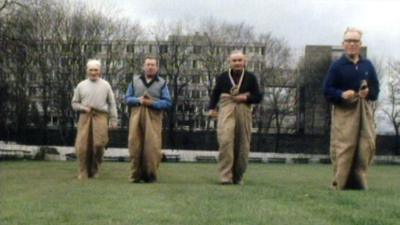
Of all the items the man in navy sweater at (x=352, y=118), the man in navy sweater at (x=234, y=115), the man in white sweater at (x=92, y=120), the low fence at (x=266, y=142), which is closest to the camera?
the man in navy sweater at (x=352, y=118)

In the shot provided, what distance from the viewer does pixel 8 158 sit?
31.2 m

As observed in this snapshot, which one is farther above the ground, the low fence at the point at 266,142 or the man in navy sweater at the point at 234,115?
the man in navy sweater at the point at 234,115

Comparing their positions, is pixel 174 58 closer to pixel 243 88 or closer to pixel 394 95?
pixel 394 95

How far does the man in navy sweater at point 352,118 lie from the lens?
10391 millimetres

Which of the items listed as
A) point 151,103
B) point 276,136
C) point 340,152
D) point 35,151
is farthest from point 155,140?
point 276,136

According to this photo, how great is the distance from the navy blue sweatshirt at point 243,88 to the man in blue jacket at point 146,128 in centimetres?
91

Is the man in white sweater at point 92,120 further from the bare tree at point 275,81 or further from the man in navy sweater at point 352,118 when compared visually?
the bare tree at point 275,81

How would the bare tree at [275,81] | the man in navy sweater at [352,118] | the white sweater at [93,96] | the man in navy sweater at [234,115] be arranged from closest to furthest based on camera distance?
the man in navy sweater at [352,118] < the man in navy sweater at [234,115] < the white sweater at [93,96] < the bare tree at [275,81]

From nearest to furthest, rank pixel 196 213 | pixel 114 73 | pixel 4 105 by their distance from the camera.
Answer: pixel 196 213, pixel 4 105, pixel 114 73

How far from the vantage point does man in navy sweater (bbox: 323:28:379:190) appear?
10391 millimetres

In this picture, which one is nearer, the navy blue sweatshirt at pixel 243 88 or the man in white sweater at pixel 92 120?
the navy blue sweatshirt at pixel 243 88

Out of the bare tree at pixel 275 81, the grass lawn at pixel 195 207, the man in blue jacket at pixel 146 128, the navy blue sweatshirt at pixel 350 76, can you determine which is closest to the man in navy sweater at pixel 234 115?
the man in blue jacket at pixel 146 128

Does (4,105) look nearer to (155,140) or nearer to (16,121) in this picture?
(16,121)

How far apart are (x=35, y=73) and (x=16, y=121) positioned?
5.18 meters
